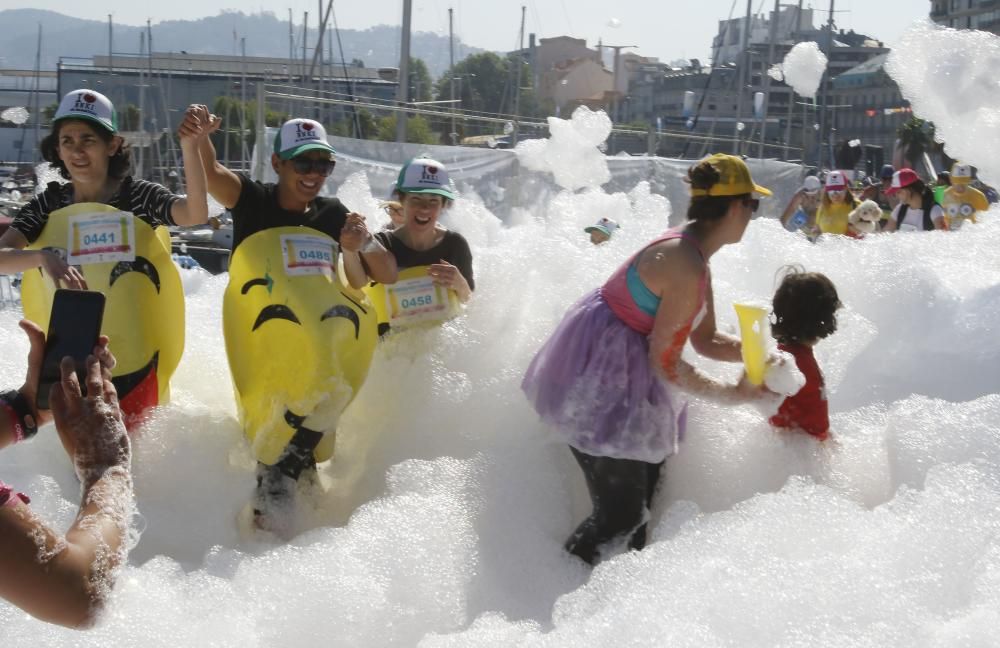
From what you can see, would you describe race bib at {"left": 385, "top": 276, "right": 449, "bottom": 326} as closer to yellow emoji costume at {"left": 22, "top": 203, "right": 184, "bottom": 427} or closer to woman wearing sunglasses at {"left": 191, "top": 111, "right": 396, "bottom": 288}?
woman wearing sunglasses at {"left": 191, "top": 111, "right": 396, "bottom": 288}

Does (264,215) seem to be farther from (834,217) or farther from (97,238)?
(834,217)

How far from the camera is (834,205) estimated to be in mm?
10422

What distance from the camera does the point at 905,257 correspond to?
16.3 ft

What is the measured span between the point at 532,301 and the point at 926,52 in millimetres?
2314

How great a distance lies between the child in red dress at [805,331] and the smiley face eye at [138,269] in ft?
7.50

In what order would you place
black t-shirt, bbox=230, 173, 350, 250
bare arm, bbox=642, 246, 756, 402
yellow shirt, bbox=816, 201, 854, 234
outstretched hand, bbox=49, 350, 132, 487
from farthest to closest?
yellow shirt, bbox=816, 201, 854, 234 < black t-shirt, bbox=230, 173, 350, 250 < bare arm, bbox=642, 246, 756, 402 < outstretched hand, bbox=49, 350, 132, 487

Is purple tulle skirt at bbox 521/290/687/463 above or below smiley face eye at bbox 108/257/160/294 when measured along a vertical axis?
below

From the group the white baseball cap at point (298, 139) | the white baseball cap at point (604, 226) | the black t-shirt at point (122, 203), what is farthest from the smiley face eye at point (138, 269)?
the white baseball cap at point (604, 226)

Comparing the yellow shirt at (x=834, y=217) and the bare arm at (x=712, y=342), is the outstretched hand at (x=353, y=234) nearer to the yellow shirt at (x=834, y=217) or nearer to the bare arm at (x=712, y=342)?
the bare arm at (x=712, y=342)

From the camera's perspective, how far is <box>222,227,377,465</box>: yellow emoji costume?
3.98m

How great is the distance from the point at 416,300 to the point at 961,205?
19.7 ft

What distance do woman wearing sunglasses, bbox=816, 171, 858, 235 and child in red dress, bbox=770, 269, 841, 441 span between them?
22.2ft

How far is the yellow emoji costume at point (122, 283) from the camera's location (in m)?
4.09

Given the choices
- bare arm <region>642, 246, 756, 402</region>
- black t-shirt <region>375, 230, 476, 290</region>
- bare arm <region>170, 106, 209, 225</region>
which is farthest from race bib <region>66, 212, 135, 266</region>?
bare arm <region>642, 246, 756, 402</region>
